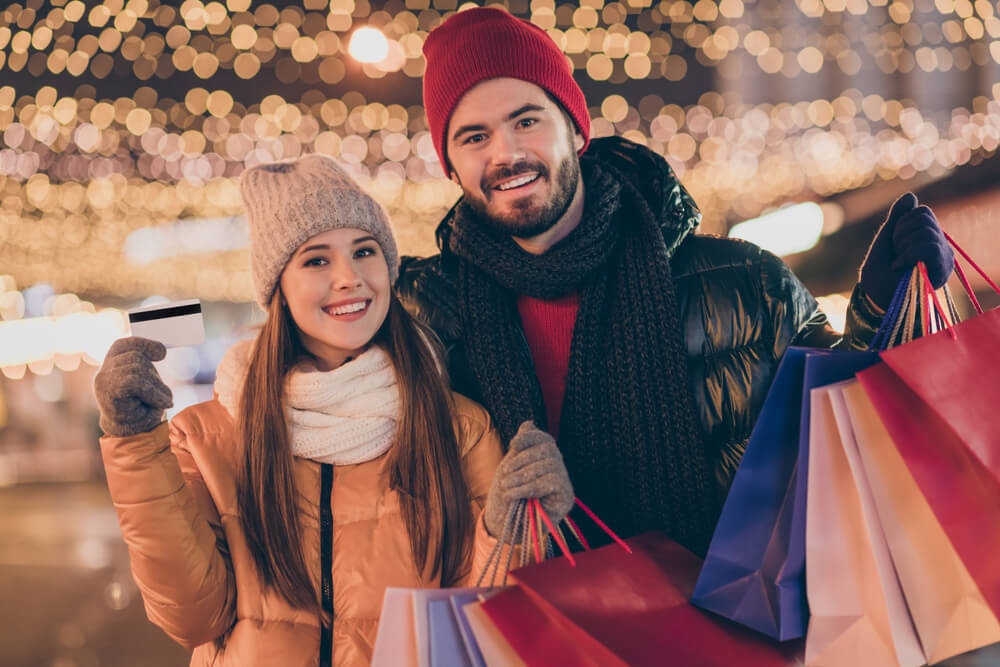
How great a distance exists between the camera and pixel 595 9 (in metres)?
3.41

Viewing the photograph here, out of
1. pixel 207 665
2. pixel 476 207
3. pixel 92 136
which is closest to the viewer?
pixel 207 665

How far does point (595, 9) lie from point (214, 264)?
7831 millimetres

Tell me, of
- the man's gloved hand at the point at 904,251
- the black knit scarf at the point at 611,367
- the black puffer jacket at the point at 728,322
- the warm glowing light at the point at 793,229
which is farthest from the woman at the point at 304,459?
the warm glowing light at the point at 793,229

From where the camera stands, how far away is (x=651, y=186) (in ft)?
4.94

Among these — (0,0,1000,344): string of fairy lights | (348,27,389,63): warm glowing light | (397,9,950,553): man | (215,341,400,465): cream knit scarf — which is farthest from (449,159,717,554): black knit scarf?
(348,27,389,63): warm glowing light

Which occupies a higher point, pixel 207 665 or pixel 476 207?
pixel 476 207

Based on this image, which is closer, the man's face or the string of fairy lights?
the man's face

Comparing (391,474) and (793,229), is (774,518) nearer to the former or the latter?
(391,474)

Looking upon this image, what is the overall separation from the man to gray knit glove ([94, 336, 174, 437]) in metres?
0.61

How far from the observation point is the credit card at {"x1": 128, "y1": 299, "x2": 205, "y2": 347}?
100 cm

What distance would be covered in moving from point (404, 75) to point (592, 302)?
10.2 ft

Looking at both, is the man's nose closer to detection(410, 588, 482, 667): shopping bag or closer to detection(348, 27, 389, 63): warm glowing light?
detection(410, 588, 482, 667): shopping bag

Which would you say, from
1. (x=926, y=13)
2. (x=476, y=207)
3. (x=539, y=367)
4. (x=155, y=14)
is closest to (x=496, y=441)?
(x=539, y=367)

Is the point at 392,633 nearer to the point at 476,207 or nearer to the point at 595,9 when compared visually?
the point at 476,207
